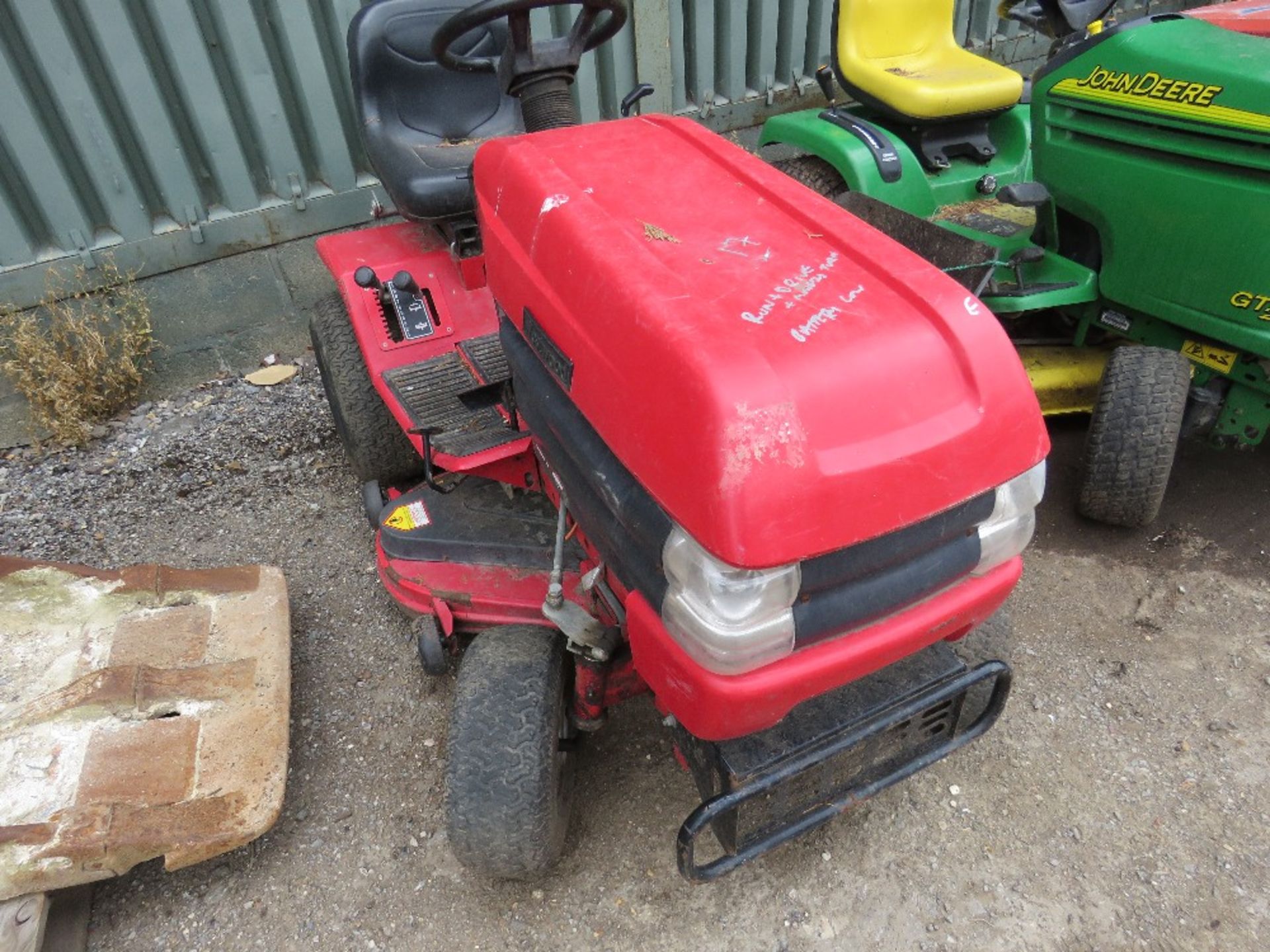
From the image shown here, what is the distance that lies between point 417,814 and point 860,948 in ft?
2.90

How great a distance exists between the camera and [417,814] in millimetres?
1742

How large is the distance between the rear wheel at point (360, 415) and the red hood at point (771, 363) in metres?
1.06

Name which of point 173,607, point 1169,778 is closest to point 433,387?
point 173,607

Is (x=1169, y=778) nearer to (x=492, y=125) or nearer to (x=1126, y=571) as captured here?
(x=1126, y=571)

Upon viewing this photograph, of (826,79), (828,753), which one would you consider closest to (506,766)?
(828,753)

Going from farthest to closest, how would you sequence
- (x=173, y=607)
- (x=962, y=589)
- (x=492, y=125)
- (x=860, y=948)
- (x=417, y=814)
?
(x=492, y=125), (x=173, y=607), (x=417, y=814), (x=860, y=948), (x=962, y=589)

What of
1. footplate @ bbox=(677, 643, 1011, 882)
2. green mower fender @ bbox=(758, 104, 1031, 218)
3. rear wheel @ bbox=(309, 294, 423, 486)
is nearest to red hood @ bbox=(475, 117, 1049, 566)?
footplate @ bbox=(677, 643, 1011, 882)

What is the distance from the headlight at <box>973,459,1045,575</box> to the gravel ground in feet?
2.49

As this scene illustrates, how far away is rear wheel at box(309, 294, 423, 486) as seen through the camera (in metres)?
2.25

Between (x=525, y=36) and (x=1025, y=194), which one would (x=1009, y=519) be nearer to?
(x=525, y=36)

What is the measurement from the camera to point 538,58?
1656 millimetres

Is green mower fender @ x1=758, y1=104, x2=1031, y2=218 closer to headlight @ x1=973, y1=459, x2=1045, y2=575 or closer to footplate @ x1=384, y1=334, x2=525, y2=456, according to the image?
footplate @ x1=384, y1=334, x2=525, y2=456

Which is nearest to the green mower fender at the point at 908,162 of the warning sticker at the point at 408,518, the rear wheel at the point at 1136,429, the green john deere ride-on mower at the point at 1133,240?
the green john deere ride-on mower at the point at 1133,240

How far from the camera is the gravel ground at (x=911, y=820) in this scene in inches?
60.8
